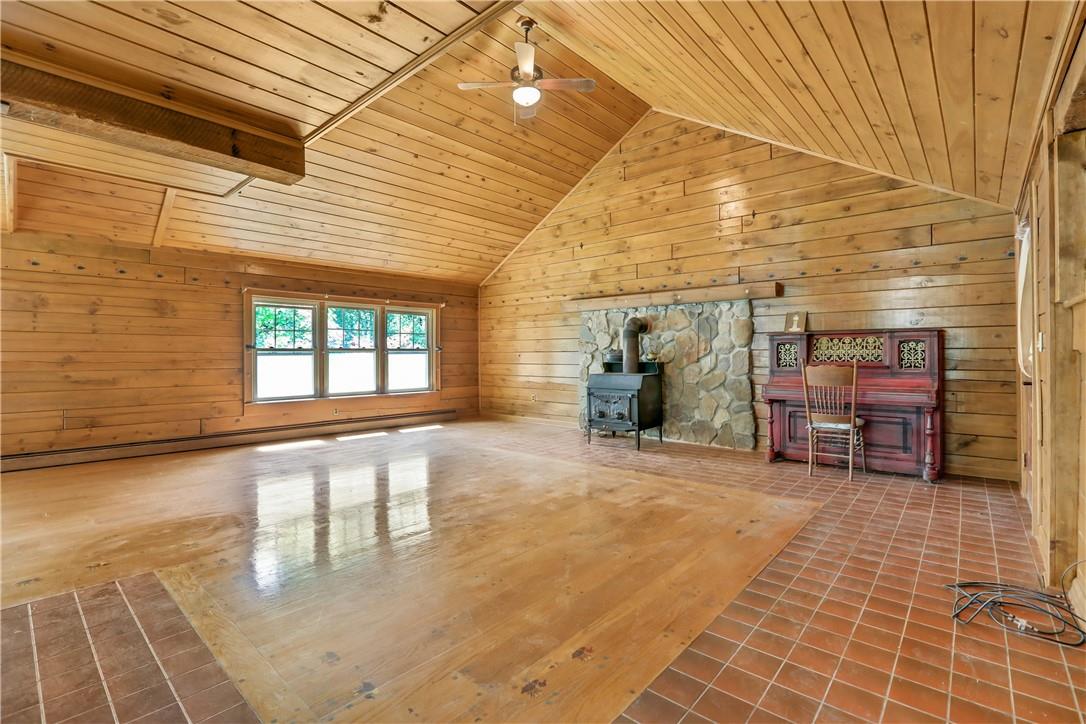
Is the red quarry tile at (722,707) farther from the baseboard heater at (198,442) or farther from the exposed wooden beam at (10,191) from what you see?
the baseboard heater at (198,442)

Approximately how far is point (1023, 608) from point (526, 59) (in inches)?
155

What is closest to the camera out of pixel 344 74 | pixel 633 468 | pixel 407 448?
pixel 344 74

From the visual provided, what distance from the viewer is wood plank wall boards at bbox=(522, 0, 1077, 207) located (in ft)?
5.54

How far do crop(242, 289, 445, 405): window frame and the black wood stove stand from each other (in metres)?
3.16

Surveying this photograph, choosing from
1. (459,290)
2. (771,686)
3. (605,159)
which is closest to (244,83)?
(771,686)

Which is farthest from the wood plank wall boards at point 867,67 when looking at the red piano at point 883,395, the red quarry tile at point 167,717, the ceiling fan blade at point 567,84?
the red quarry tile at point 167,717

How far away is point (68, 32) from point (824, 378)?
502cm

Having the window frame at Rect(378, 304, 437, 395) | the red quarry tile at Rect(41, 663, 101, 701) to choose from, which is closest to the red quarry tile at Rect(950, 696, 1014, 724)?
the red quarry tile at Rect(41, 663, 101, 701)

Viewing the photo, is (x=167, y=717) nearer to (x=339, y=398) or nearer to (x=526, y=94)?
(x=526, y=94)

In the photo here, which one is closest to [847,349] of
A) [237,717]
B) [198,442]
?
[237,717]

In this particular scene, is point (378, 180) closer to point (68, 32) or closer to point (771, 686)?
point (68, 32)

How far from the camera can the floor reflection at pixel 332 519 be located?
246cm

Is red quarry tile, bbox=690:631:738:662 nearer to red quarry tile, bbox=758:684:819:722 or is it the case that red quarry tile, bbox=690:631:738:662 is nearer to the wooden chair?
red quarry tile, bbox=758:684:819:722

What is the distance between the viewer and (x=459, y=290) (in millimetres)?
8016
